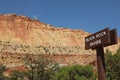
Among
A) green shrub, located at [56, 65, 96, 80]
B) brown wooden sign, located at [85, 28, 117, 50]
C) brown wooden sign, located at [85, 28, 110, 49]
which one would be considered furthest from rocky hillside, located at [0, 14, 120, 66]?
brown wooden sign, located at [85, 28, 117, 50]

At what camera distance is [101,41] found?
9.39 metres

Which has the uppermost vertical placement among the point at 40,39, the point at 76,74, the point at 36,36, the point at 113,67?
the point at 36,36

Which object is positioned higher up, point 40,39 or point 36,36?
point 36,36

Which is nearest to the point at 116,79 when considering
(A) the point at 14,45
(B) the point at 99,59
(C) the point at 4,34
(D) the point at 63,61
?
(B) the point at 99,59

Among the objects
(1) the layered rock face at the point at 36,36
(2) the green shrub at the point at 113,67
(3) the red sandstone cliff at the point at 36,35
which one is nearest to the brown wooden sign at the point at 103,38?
(2) the green shrub at the point at 113,67

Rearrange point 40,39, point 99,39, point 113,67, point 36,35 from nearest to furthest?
point 99,39 < point 113,67 < point 40,39 < point 36,35

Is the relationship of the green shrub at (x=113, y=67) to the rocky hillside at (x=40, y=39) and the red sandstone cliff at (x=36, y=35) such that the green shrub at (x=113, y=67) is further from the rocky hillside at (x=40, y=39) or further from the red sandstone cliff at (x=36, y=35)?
the red sandstone cliff at (x=36, y=35)

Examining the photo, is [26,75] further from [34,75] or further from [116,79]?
[116,79]

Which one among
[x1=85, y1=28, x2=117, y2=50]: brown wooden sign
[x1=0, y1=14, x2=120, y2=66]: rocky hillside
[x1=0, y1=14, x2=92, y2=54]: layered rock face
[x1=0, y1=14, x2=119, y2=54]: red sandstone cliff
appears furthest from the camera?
[x1=0, y1=14, x2=119, y2=54]: red sandstone cliff

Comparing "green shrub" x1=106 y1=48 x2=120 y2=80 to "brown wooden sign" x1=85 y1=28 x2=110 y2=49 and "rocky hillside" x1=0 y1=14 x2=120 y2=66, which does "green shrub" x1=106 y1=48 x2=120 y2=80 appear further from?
"rocky hillside" x1=0 y1=14 x2=120 y2=66

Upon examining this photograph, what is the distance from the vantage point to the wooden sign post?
915 centimetres

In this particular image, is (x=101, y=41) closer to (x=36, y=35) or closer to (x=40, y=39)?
(x=40, y=39)

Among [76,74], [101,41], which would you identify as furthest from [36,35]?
[101,41]

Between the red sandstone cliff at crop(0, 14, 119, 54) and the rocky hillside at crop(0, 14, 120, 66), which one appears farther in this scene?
the red sandstone cliff at crop(0, 14, 119, 54)
